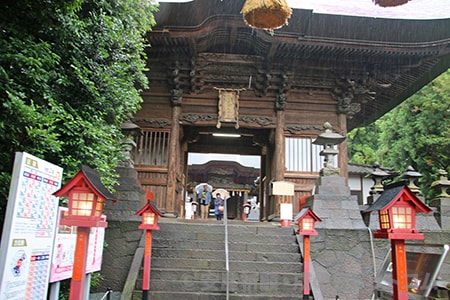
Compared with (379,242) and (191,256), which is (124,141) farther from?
(379,242)

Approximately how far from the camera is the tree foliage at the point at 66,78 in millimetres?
4074

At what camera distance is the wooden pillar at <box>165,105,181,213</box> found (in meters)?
10.3

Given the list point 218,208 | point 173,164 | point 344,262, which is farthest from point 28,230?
point 218,208

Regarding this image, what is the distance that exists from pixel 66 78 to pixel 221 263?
13.6 ft

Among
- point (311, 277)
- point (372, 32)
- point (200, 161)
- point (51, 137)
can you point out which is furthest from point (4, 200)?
point (200, 161)

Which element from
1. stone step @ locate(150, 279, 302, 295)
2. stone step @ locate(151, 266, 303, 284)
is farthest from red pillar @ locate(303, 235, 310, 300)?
stone step @ locate(151, 266, 303, 284)

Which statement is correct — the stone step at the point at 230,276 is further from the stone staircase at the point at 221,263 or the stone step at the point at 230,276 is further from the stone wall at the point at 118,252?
the stone wall at the point at 118,252

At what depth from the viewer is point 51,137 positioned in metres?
4.26

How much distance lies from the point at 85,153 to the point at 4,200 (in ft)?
4.42

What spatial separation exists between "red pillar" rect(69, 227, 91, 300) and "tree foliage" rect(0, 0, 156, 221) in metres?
1.19

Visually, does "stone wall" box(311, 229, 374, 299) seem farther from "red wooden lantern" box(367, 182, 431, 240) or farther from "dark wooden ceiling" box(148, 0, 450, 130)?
"dark wooden ceiling" box(148, 0, 450, 130)

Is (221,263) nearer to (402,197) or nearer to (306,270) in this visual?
(306,270)

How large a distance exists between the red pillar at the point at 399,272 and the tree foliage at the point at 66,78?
4094 mm

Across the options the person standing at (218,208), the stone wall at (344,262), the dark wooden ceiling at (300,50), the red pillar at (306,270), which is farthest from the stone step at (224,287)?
the person standing at (218,208)
